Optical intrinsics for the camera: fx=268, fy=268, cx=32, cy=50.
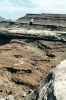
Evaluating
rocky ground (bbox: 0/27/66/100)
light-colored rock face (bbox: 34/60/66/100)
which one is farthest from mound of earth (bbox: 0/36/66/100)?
light-colored rock face (bbox: 34/60/66/100)

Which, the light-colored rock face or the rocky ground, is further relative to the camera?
the rocky ground

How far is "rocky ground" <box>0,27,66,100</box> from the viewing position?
10708 millimetres

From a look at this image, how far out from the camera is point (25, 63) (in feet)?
46.3

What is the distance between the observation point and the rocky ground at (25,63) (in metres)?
10.7

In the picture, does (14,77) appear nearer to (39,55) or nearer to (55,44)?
(39,55)

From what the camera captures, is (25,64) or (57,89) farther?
(25,64)

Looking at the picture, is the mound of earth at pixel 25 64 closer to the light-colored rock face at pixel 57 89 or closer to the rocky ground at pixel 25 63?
the rocky ground at pixel 25 63

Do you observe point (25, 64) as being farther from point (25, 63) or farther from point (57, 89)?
point (57, 89)

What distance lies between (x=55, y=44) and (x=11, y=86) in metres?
9.13

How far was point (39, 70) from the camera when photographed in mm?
13242

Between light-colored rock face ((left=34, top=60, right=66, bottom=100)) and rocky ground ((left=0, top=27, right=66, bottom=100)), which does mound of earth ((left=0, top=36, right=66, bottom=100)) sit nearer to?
rocky ground ((left=0, top=27, right=66, bottom=100))

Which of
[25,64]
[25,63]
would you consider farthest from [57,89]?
[25,63]

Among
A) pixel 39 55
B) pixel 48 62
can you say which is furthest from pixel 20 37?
pixel 48 62

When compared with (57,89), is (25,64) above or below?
below
